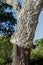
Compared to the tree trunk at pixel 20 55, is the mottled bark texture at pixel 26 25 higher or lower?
higher

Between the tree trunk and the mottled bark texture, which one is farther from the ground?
the mottled bark texture

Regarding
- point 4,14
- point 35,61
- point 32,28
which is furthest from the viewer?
point 35,61

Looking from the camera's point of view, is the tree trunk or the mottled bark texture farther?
the tree trunk

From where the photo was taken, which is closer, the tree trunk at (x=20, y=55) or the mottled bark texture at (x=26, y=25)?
the mottled bark texture at (x=26, y=25)

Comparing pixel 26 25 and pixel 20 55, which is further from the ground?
pixel 26 25

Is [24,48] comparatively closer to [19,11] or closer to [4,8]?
[19,11]

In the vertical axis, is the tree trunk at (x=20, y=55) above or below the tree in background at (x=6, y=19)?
below

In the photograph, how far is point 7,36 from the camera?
14438mm

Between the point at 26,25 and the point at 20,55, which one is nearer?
the point at 26,25

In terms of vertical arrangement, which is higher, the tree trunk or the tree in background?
the tree in background

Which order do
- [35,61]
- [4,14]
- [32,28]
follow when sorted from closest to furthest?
[32,28]
[4,14]
[35,61]

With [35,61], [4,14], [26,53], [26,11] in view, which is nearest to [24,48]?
[26,53]

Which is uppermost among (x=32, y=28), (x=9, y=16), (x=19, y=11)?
(x=9, y=16)

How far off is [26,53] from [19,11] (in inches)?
61.4
